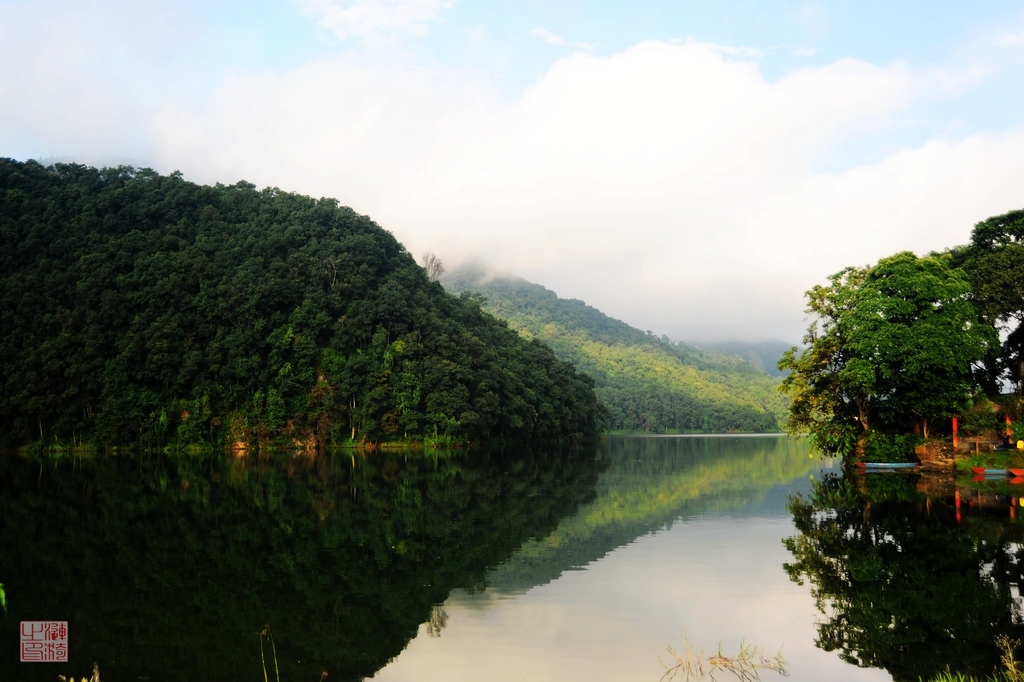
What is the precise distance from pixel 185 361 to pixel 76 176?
37.4m

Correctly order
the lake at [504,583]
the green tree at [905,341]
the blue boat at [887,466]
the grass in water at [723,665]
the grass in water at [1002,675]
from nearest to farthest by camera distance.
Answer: the grass in water at [1002,675] → the grass in water at [723,665] → the lake at [504,583] → the green tree at [905,341] → the blue boat at [887,466]

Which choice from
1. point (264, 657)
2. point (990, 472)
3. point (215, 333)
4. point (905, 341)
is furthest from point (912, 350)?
point (215, 333)

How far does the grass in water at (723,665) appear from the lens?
1101 centimetres

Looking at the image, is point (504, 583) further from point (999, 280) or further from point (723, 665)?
point (999, 280)

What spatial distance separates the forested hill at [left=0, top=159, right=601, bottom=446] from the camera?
75.6m

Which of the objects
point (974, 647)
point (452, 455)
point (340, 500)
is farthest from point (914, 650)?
point (452, 455)

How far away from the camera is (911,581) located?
16.0m

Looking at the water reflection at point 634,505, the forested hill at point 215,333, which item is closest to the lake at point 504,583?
the water reflection at point 634,505

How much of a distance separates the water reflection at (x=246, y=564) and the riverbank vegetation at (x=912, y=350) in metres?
17.2

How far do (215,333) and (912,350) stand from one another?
222 ft

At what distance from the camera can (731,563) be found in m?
19.0

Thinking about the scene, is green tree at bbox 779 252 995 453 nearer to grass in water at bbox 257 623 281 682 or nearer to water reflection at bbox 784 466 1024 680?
water reflection at bbox 784 466 1024 680

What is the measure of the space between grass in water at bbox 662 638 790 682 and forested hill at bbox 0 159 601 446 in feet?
224

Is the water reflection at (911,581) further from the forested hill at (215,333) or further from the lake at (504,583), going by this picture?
the forested hill at (215,333)
